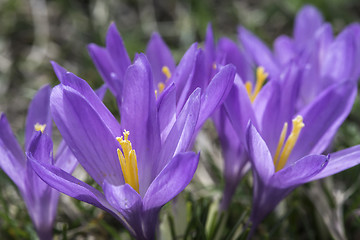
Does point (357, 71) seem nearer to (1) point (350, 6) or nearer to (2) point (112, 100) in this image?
(2) point (112, 100)

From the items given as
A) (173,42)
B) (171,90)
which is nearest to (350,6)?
(173,42)

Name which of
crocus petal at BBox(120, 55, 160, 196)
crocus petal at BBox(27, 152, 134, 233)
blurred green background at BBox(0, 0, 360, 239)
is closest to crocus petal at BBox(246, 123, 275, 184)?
crocus petal at BBox(120, 55, 160, 196)

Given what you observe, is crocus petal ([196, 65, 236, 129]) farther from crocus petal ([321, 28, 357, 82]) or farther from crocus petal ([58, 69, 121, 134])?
crocus petal ([321, 28, 357, 82])

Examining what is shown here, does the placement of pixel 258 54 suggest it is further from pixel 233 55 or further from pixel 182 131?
pixel 182 131

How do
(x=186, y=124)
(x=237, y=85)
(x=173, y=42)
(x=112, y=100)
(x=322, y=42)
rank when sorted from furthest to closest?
1. (x=173, y=42)
2. (x=112, y=100)
3. (x=322, y=42)
4. (x=237, y=85)
5. (x=186, y=124)

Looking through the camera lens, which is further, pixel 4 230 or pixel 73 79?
pixel 4 230

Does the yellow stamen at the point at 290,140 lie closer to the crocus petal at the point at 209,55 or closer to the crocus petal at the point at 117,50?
the crocus petal at the point at 209,55
